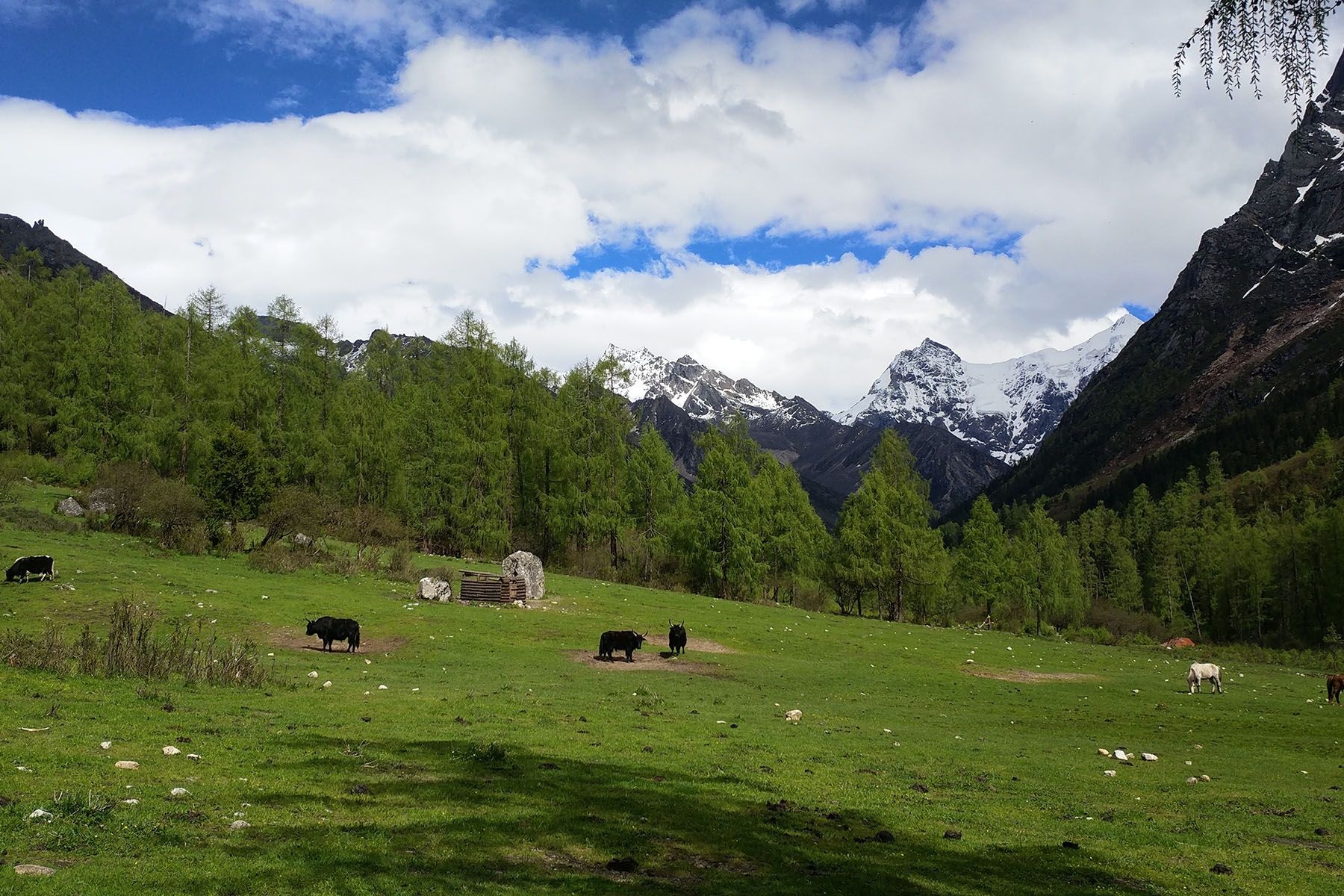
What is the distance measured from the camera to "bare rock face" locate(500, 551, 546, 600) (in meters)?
45.2

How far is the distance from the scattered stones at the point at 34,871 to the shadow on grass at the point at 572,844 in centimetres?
109

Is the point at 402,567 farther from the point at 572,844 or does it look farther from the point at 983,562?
the point at 983,562

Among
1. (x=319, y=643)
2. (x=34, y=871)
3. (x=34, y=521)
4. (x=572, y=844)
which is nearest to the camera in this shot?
(x=34, y=871)

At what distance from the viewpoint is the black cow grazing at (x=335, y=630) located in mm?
27984

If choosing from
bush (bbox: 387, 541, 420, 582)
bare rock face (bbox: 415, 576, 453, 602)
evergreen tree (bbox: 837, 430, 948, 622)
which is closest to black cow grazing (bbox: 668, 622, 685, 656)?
bare rock face (bbox: 415, 576, 453, 602)

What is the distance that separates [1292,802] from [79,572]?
139 ft

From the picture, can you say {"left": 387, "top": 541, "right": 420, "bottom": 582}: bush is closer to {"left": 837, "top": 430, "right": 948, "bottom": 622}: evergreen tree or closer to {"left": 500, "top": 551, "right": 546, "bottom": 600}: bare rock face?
{"left": 500, "top": 551, "right": 546, "bottom": 600}: bare rock face

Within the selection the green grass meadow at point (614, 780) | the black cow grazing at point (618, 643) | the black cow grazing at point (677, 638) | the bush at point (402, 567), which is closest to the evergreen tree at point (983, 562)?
the green grass meadow at point (614, 780)

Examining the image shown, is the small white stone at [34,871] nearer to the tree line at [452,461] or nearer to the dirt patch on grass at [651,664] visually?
the dirt patch on grass at [651,664]

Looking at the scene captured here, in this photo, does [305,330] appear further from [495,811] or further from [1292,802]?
[1292,802]

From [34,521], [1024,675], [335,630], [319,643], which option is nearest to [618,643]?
[335,630]

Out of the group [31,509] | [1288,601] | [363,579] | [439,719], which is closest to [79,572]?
[363,579]

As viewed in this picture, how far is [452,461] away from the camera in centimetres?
6494

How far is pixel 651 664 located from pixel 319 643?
1341 cm
